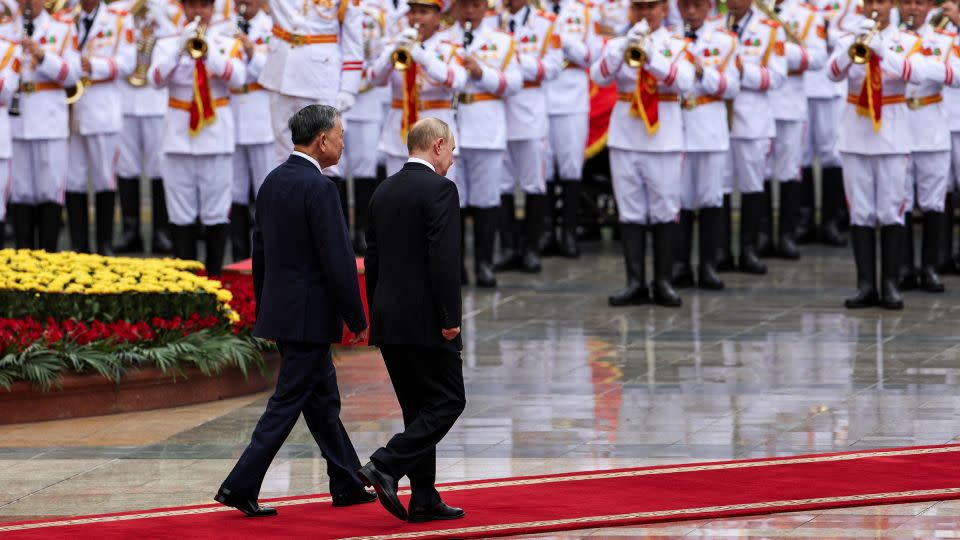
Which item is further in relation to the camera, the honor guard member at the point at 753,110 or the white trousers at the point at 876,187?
the honor guard member at the point at 753,110

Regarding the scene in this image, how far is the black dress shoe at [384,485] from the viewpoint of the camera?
25.3 feet

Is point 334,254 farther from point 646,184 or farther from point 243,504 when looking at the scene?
point 646,184

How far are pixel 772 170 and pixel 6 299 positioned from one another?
8148 mm

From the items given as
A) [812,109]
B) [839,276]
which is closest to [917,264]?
[839,276]

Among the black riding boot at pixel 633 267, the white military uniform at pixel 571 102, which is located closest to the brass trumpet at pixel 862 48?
the black riding boot at pixel 633 267

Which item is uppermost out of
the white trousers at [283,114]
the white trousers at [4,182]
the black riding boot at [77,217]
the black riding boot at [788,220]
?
the white trousers at [283,114]

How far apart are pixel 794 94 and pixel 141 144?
18.5 feet

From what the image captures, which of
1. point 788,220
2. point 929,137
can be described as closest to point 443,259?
point 929,137

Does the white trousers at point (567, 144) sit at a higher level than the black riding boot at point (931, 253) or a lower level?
higher

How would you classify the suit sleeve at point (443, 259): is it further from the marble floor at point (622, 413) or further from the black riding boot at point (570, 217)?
the black riding boot at point (570, 217)

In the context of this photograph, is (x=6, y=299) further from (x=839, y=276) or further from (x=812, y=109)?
(x=812, y=109)

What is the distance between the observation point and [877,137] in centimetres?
1373

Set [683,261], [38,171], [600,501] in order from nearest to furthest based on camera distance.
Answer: [600,501] → [683,261] → [38,171]

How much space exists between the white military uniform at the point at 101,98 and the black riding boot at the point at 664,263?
4.77 m
